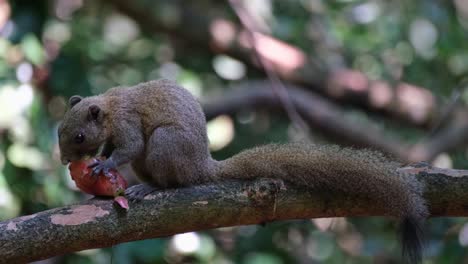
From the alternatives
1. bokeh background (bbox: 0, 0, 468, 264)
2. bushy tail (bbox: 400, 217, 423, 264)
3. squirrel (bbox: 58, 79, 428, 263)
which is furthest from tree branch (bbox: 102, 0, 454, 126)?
bushy tail (bbox: 400, 217, 423, 264)

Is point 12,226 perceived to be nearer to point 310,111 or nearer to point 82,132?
point 82,132

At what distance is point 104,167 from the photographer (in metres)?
3.24

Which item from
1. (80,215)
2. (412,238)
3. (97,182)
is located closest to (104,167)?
(97,182)

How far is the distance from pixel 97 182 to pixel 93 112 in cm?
55

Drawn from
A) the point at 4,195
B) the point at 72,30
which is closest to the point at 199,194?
the point at 4,195

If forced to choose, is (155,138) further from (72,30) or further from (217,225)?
(72,30)

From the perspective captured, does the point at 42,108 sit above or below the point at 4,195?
above

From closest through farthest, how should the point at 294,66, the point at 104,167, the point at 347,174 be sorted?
the point at 347,174, the point at 104,167, the point at 294,66

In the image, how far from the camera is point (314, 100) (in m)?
6.65

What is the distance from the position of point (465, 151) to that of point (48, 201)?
3.82 metres

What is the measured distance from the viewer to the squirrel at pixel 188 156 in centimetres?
293

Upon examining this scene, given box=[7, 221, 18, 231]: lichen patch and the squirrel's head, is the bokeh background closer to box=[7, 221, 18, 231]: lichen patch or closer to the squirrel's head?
the squirrel's head

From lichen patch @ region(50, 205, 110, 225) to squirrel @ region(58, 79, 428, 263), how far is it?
0.76ft

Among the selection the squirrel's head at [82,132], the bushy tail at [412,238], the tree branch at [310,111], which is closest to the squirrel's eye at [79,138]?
the squirrel's head at [82,132]
